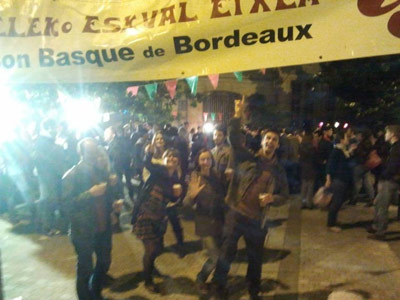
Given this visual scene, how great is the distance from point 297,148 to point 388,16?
810cm

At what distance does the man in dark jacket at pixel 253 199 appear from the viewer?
4203 millimetres

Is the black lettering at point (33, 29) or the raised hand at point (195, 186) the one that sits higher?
the black lettering at point (33, 29)

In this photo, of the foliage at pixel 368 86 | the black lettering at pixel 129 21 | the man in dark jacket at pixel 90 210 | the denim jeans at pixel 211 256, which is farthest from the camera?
the foliage at pixel 368 86

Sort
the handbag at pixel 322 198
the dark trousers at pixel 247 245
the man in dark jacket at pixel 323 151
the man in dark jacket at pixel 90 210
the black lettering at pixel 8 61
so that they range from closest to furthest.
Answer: the black lettering at pixel 8 61
the man in dark jacket at pixel 90 210
the dark trousers at pixel 247 245
the handbag at pixel 322 198
the man in dark jacket at pixel 323 151

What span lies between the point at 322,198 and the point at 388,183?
2.11 metres

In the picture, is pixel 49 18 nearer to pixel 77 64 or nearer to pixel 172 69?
pixel 77 64

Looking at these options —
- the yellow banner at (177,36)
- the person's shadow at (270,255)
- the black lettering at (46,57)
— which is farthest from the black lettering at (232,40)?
the person's shadow at (270,255)

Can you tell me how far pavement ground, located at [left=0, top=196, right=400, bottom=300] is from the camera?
4859 mm

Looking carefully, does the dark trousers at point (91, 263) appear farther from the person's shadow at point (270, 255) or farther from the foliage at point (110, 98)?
the foliage at point (110, 98)

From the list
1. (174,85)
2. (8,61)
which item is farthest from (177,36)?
(174,85)

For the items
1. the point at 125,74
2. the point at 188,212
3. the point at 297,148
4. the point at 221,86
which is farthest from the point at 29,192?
the point at 221,86

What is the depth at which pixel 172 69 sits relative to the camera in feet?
7.38

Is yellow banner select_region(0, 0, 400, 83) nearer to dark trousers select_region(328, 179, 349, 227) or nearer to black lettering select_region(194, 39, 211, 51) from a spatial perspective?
black lettering select_region(194, 39, 211, 51)

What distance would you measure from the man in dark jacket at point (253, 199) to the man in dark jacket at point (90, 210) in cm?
125
